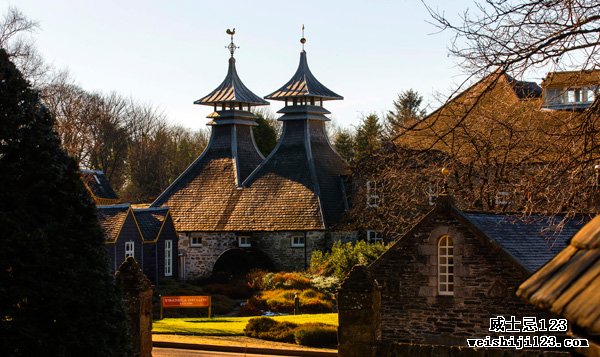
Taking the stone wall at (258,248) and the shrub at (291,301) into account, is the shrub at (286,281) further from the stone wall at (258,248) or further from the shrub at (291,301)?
the stone wall at (258,248)

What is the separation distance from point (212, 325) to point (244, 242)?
22.7m

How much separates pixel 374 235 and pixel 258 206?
7.04m

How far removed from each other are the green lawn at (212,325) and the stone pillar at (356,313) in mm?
14181

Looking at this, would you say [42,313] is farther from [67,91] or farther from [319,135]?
[67,91]

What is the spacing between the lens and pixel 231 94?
63000 millimetres

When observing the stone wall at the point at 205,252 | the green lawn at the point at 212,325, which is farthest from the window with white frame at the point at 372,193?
the green lawn at the point at 212,325

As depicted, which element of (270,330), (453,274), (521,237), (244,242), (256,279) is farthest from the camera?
(244,242)

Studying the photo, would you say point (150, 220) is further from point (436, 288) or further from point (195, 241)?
point (436, 288)

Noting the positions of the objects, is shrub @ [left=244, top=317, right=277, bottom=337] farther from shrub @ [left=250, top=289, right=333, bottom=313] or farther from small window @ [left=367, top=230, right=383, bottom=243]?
small window @ [left=367, top=230, right=383, bottom=243]

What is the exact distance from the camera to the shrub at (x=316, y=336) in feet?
94.2

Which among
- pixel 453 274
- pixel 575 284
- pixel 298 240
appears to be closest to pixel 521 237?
pixel 453 274

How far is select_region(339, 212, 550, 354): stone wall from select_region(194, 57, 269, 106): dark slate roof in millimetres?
40642

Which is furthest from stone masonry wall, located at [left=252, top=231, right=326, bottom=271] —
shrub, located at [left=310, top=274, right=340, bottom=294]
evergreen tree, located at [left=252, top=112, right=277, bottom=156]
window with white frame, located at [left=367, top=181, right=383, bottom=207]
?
evergreen tree, located at [left=252, top=112, right=277, bottom=156]

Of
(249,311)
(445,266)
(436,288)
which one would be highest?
(445,266)
